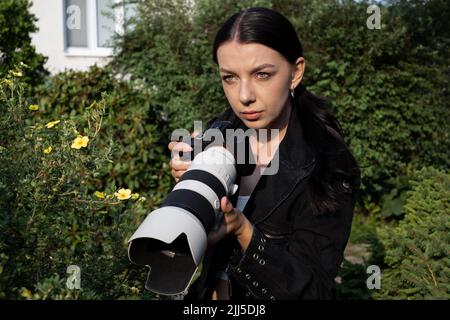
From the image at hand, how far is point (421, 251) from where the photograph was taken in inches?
147

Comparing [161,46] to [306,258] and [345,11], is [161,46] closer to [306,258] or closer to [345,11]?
[345,11]

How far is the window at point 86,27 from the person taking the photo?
30.5 feet

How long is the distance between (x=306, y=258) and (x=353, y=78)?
4.49 m

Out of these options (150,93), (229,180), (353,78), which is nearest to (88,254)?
(229,180)

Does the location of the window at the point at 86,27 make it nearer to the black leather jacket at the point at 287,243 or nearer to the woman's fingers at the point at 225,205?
the black leather jacket at the point at 287,243

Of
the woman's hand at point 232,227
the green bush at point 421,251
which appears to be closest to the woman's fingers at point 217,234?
the woman's hand at point 232,227

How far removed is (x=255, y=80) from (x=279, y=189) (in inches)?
15.6

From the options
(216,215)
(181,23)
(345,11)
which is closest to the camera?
(216,215)

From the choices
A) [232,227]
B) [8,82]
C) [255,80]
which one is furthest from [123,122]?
[232,227]

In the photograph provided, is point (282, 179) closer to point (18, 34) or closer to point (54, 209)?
point (54, 209)

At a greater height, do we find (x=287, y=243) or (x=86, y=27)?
(x=86, y=27)

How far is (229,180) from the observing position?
197cm

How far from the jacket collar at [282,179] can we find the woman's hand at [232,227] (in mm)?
245

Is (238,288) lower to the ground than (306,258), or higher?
lower
